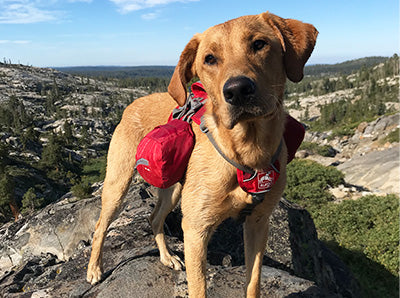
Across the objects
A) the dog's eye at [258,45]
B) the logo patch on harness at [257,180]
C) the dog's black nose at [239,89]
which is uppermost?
the dog's eye at [258,45]

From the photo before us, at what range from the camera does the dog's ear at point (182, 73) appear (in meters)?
3.68

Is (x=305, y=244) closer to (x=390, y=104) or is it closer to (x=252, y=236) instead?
(x=252, y=236)

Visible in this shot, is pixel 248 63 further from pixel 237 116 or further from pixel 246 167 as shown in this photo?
pixel 246 167

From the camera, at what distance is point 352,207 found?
20594mm

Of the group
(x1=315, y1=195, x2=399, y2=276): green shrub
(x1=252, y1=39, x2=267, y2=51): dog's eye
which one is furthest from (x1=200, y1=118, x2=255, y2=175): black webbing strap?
(x1=315, y1=195, x2=399, y2=276): green shrub

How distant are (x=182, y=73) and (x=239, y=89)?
126cm

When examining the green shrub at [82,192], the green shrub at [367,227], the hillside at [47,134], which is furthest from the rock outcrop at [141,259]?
the hillside at [47,134]

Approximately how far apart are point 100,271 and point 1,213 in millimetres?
41927

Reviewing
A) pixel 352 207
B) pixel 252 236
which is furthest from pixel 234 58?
pixel 352 207

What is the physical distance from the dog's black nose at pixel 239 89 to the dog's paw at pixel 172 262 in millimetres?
3392

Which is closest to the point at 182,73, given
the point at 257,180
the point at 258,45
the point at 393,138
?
the point at 258,45

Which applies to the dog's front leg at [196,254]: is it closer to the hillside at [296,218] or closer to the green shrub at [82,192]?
the hillside at [296,218]

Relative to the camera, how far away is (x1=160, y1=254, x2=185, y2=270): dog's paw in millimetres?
5062

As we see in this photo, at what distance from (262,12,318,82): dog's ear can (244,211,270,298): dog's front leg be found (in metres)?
1.83
